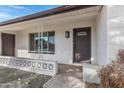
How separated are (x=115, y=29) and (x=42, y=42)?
7232 mm

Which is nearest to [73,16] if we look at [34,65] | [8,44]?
[34,65]

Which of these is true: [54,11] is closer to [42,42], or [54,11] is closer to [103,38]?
[103,38]

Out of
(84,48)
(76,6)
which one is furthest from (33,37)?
(76,6)

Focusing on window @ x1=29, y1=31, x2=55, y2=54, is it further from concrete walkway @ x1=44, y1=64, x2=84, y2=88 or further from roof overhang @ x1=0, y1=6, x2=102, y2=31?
concrete walkway @ x1=44, y1=64, x2=84, y2=88

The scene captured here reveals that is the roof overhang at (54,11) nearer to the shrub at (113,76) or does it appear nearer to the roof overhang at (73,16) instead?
the roof overhang at (73,16)

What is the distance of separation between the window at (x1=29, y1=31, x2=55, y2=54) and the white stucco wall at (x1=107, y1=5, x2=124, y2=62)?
6142 mm

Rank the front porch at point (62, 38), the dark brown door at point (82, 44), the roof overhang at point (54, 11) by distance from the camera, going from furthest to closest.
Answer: the dark brown door at point (82, 44) < the front porch at point (62, 38) < the roof overhang at point (54, 11)

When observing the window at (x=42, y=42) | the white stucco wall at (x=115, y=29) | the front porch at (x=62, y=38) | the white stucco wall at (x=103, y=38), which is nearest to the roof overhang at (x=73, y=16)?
the front porch at (x=62, y=38)

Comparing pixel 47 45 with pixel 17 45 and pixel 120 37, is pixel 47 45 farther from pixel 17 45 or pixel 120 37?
pixel 120 37

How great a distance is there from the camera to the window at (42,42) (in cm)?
1022

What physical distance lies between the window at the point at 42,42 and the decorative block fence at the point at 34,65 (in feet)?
8.63

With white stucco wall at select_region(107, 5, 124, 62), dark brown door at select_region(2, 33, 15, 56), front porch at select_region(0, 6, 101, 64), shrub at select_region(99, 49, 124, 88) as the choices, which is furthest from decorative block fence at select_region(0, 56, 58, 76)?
dark brown door at select_region(2, 33, 15, 56)
